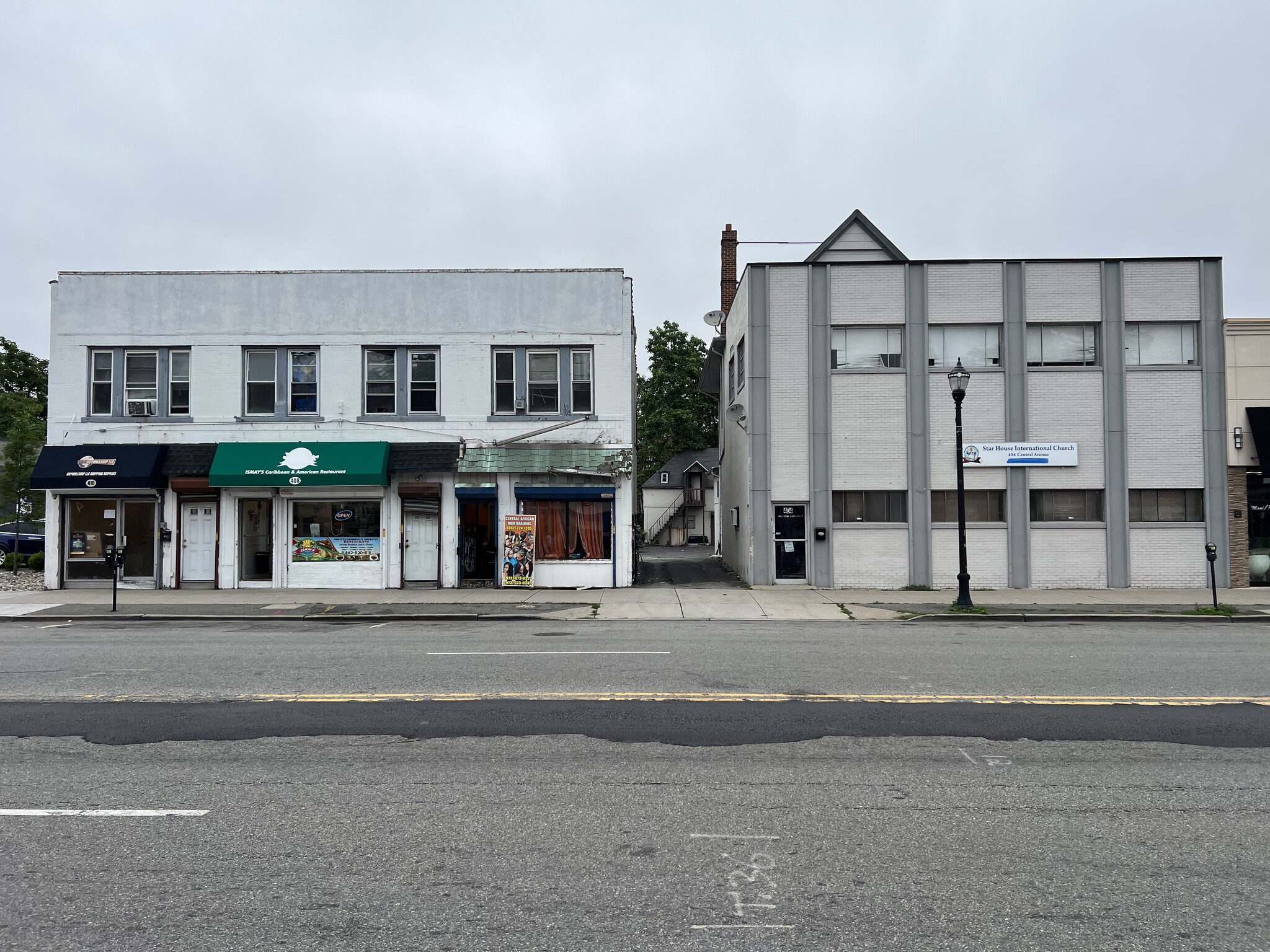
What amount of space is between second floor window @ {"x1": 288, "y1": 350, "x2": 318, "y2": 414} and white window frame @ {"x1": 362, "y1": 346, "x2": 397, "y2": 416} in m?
1.21

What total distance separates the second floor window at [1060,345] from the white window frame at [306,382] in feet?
58.2

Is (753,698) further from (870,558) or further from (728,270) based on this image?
(728,270)

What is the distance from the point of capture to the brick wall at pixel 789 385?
20922 mm

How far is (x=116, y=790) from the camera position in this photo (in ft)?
18.3

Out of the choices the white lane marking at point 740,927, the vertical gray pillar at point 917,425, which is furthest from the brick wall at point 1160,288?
the white lane marking at point 740,927

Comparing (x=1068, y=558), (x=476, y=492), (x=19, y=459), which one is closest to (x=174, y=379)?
(x=19, y=459)

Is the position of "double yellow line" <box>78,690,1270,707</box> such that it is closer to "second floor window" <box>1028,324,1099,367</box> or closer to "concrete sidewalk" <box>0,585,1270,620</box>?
"concrete sidewalk" <box>0,585,1270,620</box>

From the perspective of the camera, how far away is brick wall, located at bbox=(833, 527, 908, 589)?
67.5ft

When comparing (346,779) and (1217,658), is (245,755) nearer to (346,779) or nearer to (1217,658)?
(346,779)

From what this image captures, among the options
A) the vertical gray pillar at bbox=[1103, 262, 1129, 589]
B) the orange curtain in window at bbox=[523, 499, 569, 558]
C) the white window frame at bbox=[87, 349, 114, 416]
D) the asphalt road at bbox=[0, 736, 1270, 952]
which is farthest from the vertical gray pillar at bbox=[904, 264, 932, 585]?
the white window frame at bbox=[87, 349, 114, 416]

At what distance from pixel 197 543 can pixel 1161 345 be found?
2452 centimetres

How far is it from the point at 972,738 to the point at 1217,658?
619 centimetres

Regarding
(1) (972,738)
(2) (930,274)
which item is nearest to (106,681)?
(1) (972,738)

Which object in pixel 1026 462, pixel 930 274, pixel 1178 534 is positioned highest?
pixel 930 274
